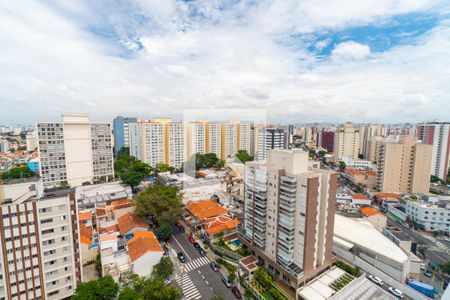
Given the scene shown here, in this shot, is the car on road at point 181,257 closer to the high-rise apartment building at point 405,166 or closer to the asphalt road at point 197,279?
the asphalt road at point 197,279

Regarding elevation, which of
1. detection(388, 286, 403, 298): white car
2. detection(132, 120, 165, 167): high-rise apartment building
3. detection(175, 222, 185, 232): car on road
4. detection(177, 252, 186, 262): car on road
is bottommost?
detection(388, 286, 403, 298): white car

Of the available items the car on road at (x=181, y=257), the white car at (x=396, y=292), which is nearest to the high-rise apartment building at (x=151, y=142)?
the car on road at (x=181, y=257)

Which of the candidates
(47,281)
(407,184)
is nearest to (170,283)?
(47,281)

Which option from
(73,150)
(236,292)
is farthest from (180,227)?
(73,150)

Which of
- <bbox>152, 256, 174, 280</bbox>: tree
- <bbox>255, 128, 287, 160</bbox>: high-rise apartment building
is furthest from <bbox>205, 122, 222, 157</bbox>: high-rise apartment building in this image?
<bbox>152, 256, 174, 280</bbox>: tree

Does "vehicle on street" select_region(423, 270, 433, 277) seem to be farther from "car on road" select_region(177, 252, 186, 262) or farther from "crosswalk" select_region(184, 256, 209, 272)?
"car on road" select_region(177, 252, 186, 262)

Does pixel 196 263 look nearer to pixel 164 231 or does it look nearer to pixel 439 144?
pixel 164 231
